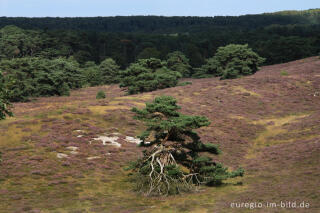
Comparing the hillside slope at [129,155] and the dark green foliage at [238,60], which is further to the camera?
the dark green foliage at [238,60]

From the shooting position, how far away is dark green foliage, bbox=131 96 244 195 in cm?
2406

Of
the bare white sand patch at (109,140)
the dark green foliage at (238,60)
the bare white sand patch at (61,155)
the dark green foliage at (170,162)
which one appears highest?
the dark green foliage at (238,60)

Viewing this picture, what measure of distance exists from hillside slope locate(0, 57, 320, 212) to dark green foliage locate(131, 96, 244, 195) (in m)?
1.04

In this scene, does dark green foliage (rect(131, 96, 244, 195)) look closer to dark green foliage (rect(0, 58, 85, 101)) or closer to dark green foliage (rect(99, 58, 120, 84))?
dark green foliage (rect(0, 58, 85, 101))

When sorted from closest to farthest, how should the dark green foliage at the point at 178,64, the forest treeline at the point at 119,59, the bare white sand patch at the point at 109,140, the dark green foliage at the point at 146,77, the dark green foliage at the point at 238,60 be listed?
1. the bare white sand patch at the point at 109,140
2. the dark green foliage at the point at 146,77
3. the forest treeline at the point at 119,59
4. the dark green foliage at the point at 238,60
5. the dark green foliage at the point at 178,64

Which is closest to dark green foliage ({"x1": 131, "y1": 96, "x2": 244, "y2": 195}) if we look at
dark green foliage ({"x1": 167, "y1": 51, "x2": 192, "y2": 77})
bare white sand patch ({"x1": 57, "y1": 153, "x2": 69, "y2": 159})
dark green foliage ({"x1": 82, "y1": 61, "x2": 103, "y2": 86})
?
bare white sand patch ({"x1": 57, "y1": 153, "x2": 69, "y2": 159})

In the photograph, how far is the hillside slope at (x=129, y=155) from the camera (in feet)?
72.6

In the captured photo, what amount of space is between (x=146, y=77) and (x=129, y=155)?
37207 mm

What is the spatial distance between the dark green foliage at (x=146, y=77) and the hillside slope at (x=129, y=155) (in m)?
11.8

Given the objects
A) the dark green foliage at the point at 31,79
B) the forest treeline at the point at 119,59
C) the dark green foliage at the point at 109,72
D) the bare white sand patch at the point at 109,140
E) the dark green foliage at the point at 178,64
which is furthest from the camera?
the dark green foliage at the point at 109,72

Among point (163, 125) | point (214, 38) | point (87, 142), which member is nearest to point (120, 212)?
point (163, 125)

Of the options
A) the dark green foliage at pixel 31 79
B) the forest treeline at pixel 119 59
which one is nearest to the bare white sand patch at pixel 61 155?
the forest treeline at pixel 119 59

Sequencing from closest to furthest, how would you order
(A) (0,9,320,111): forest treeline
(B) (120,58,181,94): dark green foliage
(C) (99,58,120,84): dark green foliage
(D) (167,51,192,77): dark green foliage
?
(B) (120,58,181,94): dark green foliage < (A) (0,9,320,111): forest treeline < (D) (167,51,192,77): dark green foliage < (C) (99,58,120,84): dark green foliage

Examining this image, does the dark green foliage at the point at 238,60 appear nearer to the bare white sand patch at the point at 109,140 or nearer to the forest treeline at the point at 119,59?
the forest treeline at the point at 119,59
